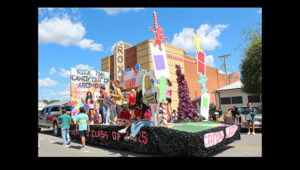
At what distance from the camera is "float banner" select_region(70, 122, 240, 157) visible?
5617 millimetres

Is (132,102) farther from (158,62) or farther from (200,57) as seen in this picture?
(200,57)

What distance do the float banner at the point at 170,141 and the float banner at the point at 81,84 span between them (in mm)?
4190

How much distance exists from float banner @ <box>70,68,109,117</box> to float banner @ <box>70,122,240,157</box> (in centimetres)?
419

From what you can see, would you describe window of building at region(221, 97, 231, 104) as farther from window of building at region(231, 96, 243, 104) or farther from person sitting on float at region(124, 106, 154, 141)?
person sitting on float at region(124, 106, 154, 141)

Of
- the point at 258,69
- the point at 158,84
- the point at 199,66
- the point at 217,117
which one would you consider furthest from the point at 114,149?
the point at 258,69

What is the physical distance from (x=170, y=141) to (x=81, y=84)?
308 inches

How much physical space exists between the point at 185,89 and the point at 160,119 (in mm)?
6805

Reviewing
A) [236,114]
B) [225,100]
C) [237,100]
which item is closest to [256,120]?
[236,114]

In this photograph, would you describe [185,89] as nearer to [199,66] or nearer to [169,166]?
[199,66]

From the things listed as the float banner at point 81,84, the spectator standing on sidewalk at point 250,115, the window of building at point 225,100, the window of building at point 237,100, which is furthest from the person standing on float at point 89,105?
the window of building at point 225,100

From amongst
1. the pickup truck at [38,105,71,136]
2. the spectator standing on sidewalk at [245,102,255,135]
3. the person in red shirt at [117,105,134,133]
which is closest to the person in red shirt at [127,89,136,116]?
the person in red shirt at [117,105,134,133]

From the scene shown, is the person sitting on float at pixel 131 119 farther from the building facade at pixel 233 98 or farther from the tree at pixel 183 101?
the building facade at pixel 233 98

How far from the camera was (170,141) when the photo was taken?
599cm

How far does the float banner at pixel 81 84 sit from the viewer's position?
36.3 ft
